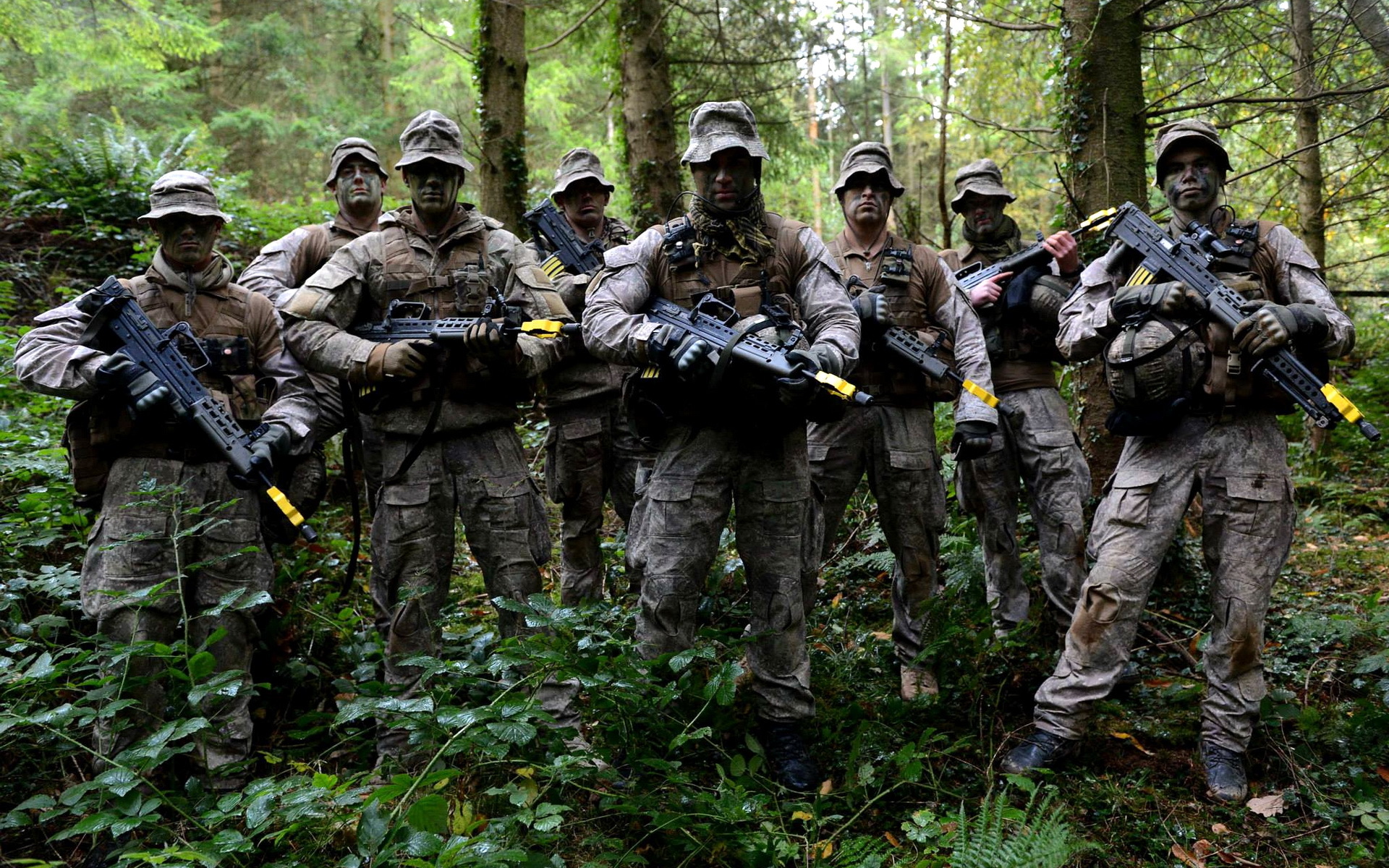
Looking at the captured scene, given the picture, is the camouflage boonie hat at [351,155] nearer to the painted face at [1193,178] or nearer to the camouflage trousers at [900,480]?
the camouflage trousers at [900,480]

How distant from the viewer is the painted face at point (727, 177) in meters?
4.18

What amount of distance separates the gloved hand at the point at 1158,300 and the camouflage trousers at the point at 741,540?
1.66 m

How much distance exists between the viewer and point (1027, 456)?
17.7ft

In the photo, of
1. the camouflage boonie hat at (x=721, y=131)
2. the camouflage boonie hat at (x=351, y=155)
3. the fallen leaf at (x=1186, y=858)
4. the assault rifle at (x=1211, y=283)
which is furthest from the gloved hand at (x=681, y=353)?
the camouflage boonie hat at (x=351, y=155)

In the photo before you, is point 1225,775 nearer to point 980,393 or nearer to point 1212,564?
point 1212,564

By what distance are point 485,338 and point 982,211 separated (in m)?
3.38

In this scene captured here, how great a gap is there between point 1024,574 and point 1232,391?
7.84 ft

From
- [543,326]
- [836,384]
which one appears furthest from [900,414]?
[543,326]

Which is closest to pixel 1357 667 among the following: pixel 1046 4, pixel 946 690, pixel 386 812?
pixel 946 690

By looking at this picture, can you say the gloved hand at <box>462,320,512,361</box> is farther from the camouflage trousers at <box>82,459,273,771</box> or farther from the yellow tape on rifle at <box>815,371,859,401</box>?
the yellow tape on rifle at <box>815,371,859,401</box>

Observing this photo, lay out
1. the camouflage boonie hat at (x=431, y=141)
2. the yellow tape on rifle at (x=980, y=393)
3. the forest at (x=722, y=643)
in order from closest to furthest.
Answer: the forest at (x=722, y=643), the camouflage boonie hat at (x=431, y=141), the yellow tape on rifle at (x=980, y=393)

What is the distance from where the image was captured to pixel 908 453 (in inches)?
199

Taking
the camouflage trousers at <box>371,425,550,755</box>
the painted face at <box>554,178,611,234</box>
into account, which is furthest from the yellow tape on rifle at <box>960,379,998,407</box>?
the painted face at <box>554,178,611,234</box>

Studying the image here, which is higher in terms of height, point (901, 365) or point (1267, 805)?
point (901, 365)
